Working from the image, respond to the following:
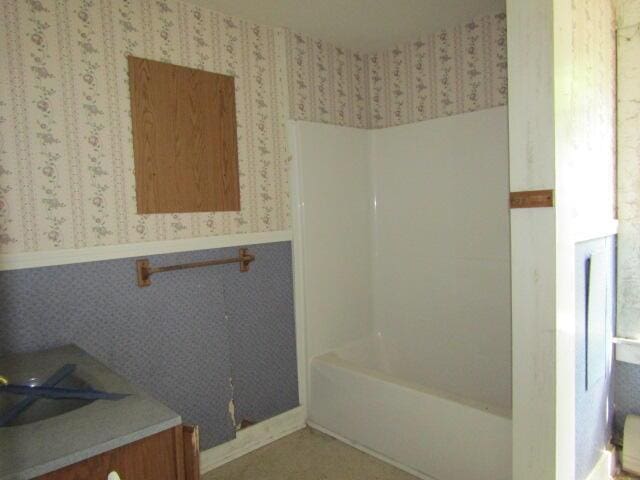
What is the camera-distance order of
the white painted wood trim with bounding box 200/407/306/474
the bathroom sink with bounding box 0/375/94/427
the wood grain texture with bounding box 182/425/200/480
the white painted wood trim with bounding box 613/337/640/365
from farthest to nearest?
the white painted wood trim with bounding box 200/407/306/474
the white painted wood trim with bounding box 613/337/640/365
the bathroom sink with bounding box 0/375/94/427
the wood grain texture with bounding box 182/425/200/480

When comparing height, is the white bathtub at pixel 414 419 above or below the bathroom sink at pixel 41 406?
below

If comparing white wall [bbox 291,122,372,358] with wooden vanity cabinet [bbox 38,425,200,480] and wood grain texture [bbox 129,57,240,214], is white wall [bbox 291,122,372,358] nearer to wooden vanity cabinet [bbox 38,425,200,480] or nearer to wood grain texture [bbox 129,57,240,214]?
wood grain texture [bbox 129,57,240,214]

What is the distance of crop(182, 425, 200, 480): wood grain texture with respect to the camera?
1023 millimetres

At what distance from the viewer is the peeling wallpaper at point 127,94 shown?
66.4 inches

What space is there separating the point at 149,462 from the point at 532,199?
4.42 ft

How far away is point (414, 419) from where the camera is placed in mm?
2043

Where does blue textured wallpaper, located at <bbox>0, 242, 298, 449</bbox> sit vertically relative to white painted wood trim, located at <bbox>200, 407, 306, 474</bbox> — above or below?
above

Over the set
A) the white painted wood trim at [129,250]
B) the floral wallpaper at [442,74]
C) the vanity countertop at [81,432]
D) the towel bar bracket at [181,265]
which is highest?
the floral wallpaper at [442,74]

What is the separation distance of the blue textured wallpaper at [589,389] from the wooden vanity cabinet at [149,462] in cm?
145

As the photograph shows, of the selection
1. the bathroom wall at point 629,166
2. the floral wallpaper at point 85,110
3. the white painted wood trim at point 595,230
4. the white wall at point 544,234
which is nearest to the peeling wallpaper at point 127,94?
the floral wallpaper at point 85,110


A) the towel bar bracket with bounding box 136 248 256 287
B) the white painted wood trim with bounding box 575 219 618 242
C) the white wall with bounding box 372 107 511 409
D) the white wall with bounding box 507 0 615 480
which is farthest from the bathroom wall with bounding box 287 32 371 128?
the white painted wood trim with bounding box 575 219 618 242

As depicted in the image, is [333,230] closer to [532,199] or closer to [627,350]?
[532,199]

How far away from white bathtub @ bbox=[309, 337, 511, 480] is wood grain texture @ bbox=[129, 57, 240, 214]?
3.76 feet

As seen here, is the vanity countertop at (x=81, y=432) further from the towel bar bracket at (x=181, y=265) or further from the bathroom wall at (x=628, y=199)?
the bathroom wall at (x=628, y=199)
